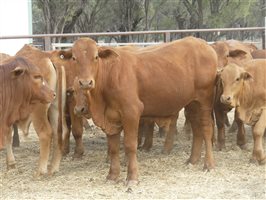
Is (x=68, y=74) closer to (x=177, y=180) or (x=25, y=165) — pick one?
(x=25, y=165)

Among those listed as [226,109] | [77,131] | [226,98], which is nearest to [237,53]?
[226,109]

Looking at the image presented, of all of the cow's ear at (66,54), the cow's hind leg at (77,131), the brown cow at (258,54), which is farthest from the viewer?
the brown cow at (258,54)

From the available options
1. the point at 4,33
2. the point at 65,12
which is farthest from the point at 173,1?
the point at 4,33

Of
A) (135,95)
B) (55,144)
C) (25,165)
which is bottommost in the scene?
(25,165)

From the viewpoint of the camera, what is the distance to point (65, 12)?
3053cm

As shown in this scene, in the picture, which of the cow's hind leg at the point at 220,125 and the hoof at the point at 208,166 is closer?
the hoof at the point at 208,166

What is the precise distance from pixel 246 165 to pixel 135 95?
1774mm

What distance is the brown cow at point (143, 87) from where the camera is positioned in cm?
556

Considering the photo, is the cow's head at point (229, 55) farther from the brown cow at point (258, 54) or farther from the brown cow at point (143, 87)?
the brown cow at point (143, 87)

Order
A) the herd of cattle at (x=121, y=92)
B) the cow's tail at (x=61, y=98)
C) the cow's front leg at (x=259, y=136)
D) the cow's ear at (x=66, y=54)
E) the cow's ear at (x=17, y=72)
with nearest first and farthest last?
the cow's ear at (x=17, y=72)
the herd of cattle at (x=121, y=92)
the cow's ear at (x=66, y=54)
the cow's tail at (x=61, y=98)
the cow's front leg at (x=259, y=136)

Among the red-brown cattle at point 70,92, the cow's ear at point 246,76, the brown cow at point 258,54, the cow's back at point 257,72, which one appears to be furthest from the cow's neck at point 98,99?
the brown cow at point 258,54

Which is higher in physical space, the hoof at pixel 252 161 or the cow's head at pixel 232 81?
the cow's head at pixel 232 81

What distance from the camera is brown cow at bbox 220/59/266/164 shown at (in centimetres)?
630

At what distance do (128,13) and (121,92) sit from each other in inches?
1157
